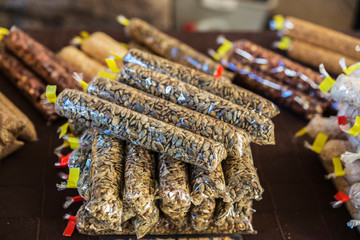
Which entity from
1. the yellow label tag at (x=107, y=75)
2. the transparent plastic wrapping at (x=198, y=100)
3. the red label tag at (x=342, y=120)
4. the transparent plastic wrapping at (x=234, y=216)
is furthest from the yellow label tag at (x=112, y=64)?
the red label tag at (x=342, y=120)

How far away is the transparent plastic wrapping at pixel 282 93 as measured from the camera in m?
2.38

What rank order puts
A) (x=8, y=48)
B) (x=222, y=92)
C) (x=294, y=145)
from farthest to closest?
(x=8, y=48), (x=294, y=145), (x=222, y=92)

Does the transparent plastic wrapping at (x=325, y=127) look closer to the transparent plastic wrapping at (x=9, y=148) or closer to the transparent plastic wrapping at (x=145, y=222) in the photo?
the transparent plastic wrapping at (x=145, y=222)

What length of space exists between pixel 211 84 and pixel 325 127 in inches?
31.0

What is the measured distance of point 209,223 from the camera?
1.73m

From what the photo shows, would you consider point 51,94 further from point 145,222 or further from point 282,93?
point 282,93

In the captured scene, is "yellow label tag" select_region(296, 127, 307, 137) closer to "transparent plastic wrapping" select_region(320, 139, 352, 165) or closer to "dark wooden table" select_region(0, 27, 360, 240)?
"dark wooden table" select_region(0, 27, 360, 240)

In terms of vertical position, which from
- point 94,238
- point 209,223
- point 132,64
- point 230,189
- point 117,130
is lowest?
point 94,238

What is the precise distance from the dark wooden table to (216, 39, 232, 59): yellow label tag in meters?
0.72

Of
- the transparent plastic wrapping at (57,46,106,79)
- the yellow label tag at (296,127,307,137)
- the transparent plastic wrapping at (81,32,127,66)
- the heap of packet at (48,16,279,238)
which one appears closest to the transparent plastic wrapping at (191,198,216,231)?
the heap of packet at (48,16,279,238)

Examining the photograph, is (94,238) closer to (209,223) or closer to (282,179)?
(209,223)

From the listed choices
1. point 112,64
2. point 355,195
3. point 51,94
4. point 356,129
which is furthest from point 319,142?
point 51,94

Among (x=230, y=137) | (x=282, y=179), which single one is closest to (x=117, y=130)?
(x=230, y=137)

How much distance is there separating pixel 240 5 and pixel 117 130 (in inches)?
113
